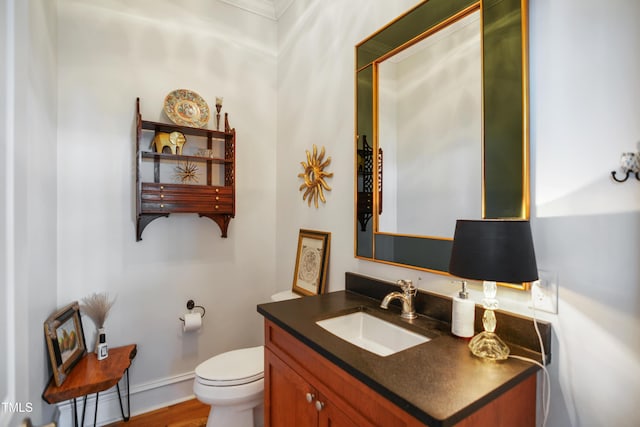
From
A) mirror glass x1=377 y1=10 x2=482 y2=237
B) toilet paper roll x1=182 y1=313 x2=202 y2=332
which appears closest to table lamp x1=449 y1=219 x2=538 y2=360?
mirror glass x1=377 y1=10 x2=482 y2=237

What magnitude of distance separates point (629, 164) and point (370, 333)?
1086 millimetres

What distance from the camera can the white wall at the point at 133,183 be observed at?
1957 millimetres

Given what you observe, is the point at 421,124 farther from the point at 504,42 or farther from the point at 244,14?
the point at 244,14

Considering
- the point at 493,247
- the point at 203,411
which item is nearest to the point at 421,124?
the point at 493,247

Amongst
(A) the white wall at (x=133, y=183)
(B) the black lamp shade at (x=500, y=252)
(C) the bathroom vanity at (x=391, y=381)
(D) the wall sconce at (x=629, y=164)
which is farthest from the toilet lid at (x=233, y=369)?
(D) the wall sconce at (x=629, y=164)

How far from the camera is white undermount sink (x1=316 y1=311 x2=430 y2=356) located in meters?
1.29

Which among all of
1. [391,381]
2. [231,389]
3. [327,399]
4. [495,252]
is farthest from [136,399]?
[495,252]

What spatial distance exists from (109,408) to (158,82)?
7.19 ft

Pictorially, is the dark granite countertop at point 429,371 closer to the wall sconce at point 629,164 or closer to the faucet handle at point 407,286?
the faucet handle at point 407,286

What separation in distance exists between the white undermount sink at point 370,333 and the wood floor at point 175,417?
1318 mm

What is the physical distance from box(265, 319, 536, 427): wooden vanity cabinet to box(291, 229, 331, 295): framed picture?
600 millimetres

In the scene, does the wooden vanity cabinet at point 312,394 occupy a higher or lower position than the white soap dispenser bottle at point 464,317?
lower

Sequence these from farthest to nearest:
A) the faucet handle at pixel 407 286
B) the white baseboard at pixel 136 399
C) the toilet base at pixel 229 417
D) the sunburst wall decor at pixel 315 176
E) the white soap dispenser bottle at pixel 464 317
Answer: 1. the sunburst wall decor at pixel 315 176
2. the white baseboard at pixel 136 399
3. the toilet base at pixel 229 417
4. the faucet handle at pixel 407 286
5. the white soap dispenser bottle at pixel 464 317

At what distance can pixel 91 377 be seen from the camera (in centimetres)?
170
